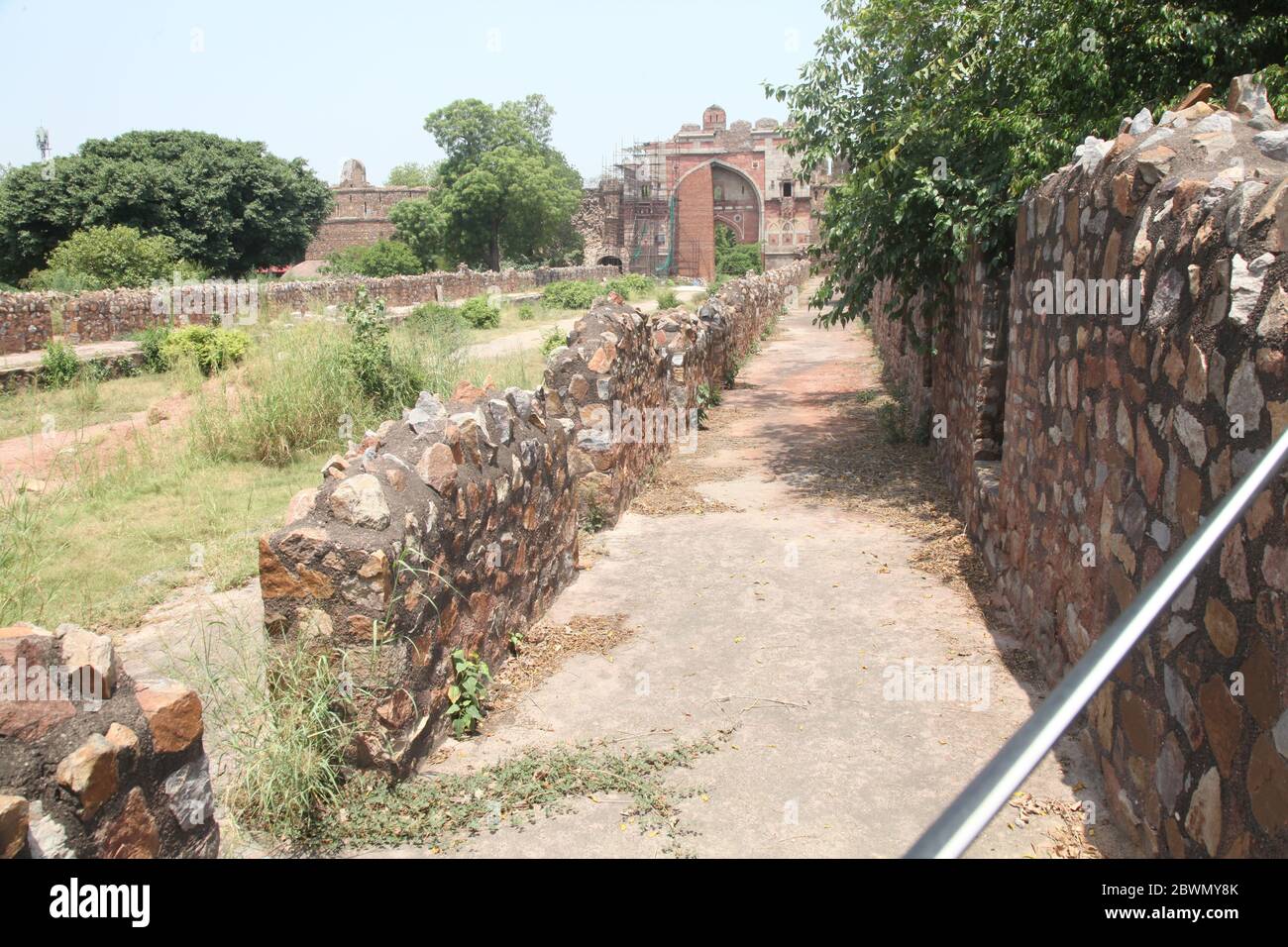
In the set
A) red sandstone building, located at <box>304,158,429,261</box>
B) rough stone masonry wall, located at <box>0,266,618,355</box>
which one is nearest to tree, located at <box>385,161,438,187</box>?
red sandstone building, located at <box>304,158,429,261</box>

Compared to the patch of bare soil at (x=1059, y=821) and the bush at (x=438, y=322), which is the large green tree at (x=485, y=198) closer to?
the bush at (x=438, y=322)

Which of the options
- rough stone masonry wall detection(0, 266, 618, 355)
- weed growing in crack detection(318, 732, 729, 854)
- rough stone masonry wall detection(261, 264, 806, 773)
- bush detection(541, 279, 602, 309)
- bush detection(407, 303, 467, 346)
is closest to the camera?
weed growing in crack detection(318, 732, 729, 854)

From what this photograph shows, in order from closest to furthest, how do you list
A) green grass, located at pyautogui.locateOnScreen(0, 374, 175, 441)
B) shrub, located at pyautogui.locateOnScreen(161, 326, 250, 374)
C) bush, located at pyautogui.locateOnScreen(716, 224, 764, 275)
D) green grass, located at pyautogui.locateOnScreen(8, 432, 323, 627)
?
green grass, located at pyautogui.locateOnScreen(8, 432, 323, 627) → green grass, located at pyautogui.locateOnScreen(0, 374, 175, 441) → shrub, located at pyautogui.locateOnScreen(161, 326, 250, 374) → bush, located at pyautogui.locateOnScreen(716, 224, 764, 275)

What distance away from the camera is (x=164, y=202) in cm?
3253

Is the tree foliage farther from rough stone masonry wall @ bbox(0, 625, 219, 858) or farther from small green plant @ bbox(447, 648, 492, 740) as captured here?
rough stone masonry wall @ bbox(0, 625, 219, 858)

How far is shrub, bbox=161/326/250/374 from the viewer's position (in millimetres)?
12539

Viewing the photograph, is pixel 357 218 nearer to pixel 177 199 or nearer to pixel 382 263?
pixel 382 263

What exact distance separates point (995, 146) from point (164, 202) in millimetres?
33053

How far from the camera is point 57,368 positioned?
12734 mm

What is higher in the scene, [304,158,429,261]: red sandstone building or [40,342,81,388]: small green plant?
[304,158,429,261]: red sandstone building

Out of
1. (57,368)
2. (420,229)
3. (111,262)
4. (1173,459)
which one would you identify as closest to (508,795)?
(1173,459)

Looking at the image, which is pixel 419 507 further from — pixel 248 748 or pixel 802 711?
pixel 802 711

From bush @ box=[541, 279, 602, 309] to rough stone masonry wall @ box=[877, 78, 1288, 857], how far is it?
912 inches

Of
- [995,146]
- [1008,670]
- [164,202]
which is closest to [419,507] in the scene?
[1008,670]
